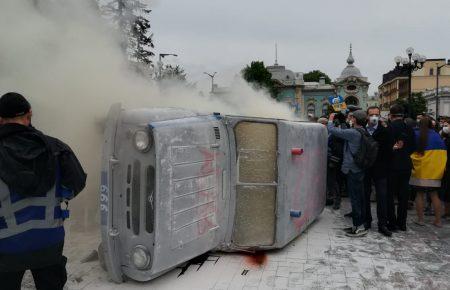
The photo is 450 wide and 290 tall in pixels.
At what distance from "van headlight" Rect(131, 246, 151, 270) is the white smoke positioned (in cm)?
206

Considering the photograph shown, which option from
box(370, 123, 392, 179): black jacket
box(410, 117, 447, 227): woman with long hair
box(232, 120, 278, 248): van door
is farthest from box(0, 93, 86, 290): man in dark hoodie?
box(410, 117, 447, 227): woman with long hair

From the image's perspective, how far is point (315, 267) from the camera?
194 inches

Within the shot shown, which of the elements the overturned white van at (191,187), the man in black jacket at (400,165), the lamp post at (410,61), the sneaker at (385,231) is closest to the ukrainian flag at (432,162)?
the man in black jacket at (400,165)

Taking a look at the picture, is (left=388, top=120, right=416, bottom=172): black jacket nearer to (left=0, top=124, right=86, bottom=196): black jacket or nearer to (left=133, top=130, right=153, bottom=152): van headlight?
(left=133, top=130, right=153, bottom=152): van headlight

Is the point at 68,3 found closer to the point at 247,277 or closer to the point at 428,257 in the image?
the point at 247,277

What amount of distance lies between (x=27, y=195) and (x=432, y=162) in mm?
6336

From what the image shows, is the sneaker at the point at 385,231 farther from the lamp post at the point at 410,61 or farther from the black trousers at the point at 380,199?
the lamp post at the point at 410,61

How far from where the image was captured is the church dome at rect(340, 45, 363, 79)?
9956 centimetres

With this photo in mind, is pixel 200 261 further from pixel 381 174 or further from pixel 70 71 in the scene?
pixel 381 174

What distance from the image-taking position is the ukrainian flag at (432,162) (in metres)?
6.99

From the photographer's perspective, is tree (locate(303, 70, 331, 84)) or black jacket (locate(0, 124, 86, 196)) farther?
tree (locate(303, 70, 331, 84))

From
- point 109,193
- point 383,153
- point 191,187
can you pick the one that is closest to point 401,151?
point 383,153

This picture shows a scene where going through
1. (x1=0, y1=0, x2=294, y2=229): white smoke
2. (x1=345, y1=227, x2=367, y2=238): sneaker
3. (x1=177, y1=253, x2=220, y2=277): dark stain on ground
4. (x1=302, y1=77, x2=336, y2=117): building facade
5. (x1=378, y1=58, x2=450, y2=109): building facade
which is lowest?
(x1=177, y1=253, x2=220, y2=277): dark stain on ground

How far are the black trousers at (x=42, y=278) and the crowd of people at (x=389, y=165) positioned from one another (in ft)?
14.3
